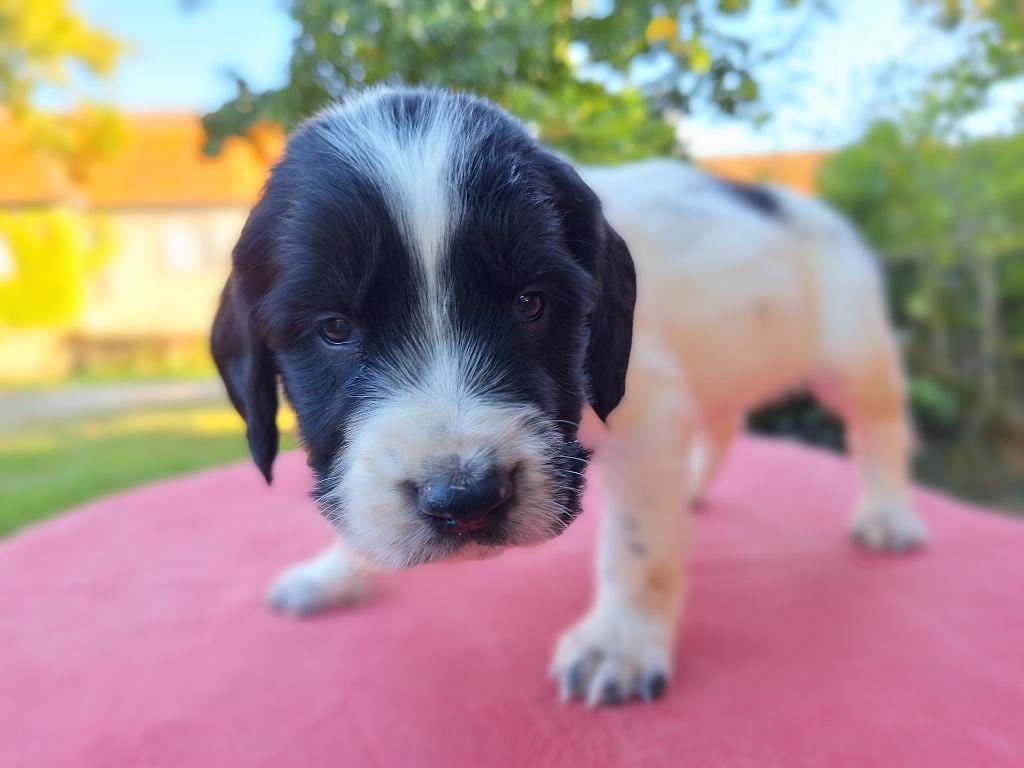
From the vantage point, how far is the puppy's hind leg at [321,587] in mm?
2195

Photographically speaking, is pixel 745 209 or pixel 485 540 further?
pixel 745 209

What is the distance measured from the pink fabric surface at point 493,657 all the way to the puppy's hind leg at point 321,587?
2.5 inches

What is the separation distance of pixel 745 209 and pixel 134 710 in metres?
2.14

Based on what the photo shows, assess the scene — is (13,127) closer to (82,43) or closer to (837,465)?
(82,43)

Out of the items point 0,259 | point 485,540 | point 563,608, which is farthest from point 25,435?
point 485,540

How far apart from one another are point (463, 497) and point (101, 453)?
4.32 metres

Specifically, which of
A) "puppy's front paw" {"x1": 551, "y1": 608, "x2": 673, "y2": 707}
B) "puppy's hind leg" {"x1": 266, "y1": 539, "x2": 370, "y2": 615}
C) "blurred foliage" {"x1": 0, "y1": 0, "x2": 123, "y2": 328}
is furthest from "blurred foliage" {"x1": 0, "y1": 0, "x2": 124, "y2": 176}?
"puppy's front paw" {"x1": 551, "y1": 608, "x2": 673, "y2": 707}

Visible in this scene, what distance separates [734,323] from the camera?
7.34 ft

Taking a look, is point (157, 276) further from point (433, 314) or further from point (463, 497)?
point (463, 497)

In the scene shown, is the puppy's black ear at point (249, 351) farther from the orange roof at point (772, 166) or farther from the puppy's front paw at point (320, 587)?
the orange roof at point (772, 166)

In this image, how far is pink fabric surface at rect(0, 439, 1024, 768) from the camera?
149cm

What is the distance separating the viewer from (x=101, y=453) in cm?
457

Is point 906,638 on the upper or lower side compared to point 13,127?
lower

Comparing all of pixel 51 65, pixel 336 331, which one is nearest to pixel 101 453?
pixel 51 65
